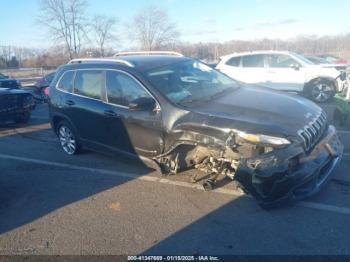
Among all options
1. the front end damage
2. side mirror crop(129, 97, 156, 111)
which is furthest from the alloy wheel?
the front end damage

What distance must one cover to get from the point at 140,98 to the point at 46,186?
79.2 inches

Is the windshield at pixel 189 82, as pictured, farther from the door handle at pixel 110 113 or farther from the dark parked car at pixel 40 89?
the dark parked car at pixel 40 89

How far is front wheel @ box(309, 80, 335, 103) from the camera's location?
36.4ft

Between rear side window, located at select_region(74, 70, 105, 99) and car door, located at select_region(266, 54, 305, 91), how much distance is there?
7244mm

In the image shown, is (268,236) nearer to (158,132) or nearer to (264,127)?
(264,127)

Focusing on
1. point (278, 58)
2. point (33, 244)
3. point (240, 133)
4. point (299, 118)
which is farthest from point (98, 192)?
point (278, 58)

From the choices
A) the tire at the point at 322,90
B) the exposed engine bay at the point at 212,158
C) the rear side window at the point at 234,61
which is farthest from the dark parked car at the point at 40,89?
the exposed engine bay at the point at 212,158

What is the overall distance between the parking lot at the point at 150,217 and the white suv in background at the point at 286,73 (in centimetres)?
639

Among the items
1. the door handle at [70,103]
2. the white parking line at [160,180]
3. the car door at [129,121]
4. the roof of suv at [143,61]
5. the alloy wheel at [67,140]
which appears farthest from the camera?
the alloy wheel at [67,140]

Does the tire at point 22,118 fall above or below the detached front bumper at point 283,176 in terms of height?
below

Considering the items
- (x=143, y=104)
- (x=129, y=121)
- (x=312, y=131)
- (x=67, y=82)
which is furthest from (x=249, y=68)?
(x=312, y=131)

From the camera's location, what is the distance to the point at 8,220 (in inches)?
169

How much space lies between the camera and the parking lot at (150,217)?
3482 millimetres

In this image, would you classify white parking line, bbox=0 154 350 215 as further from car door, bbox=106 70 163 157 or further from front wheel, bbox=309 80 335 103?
front wheel, bbox=309 80 335 103
